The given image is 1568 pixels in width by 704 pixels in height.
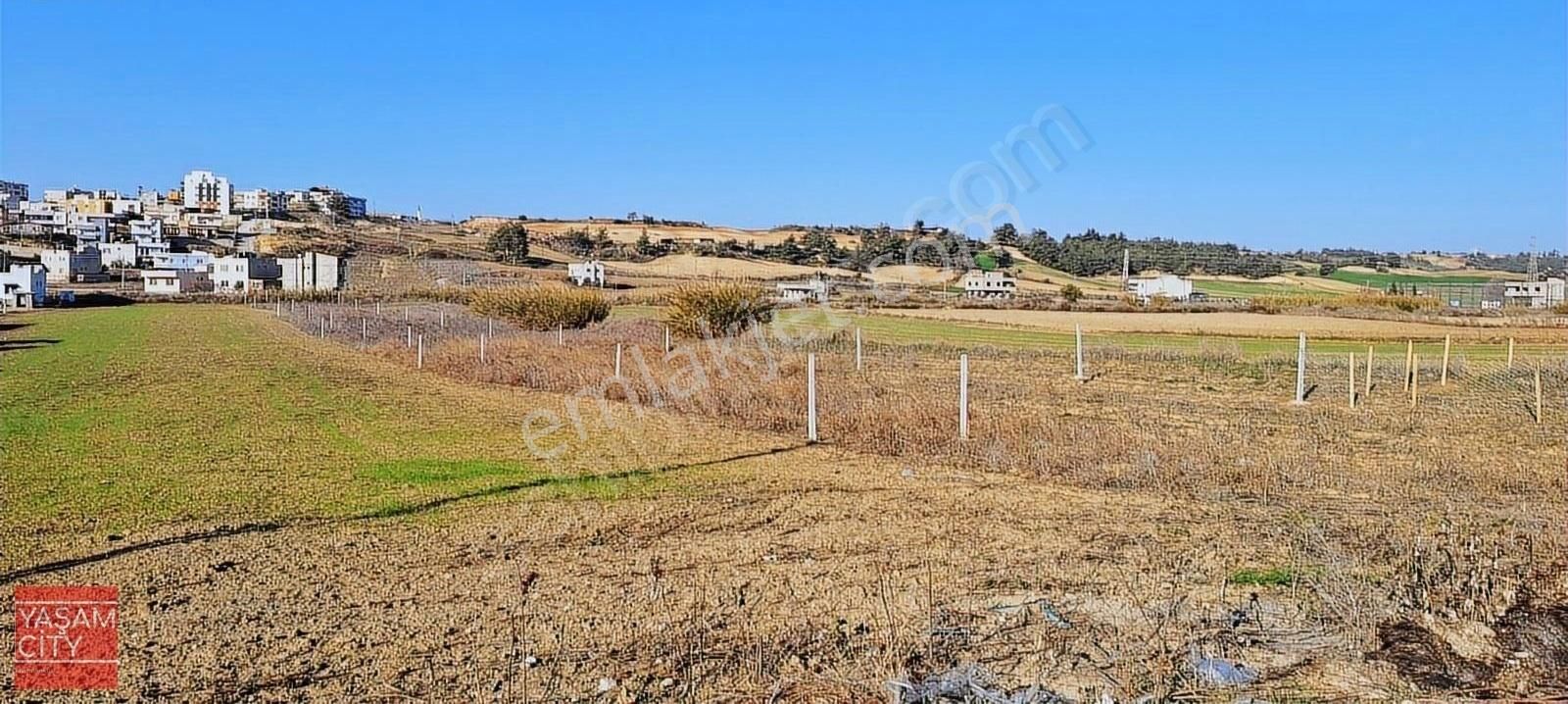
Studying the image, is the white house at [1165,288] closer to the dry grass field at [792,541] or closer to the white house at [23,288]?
the dry grass field at [792,541]

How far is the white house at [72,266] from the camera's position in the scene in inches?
3629

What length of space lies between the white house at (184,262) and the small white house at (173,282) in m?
9.33

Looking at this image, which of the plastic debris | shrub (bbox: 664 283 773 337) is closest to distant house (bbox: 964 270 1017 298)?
shrub (bbox: 664 283 773 337)

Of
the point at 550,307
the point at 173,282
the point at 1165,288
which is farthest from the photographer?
the point at 173,282

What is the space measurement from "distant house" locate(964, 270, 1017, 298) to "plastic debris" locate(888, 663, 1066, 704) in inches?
2459

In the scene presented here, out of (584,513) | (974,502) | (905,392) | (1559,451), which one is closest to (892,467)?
(974,502)

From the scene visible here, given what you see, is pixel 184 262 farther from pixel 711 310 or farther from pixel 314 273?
pixel 711 310

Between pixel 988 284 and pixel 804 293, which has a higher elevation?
pixel 988 284

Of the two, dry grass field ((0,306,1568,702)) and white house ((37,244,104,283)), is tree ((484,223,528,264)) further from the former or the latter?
dry grass field ((0,306,1568,702))

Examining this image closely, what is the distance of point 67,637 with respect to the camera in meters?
5.49

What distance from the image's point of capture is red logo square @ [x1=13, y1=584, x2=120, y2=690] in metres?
4.92

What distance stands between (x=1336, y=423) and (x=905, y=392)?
5.87 meters

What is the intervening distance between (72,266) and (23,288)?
42.5 m

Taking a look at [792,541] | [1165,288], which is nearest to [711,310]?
[792,541]
